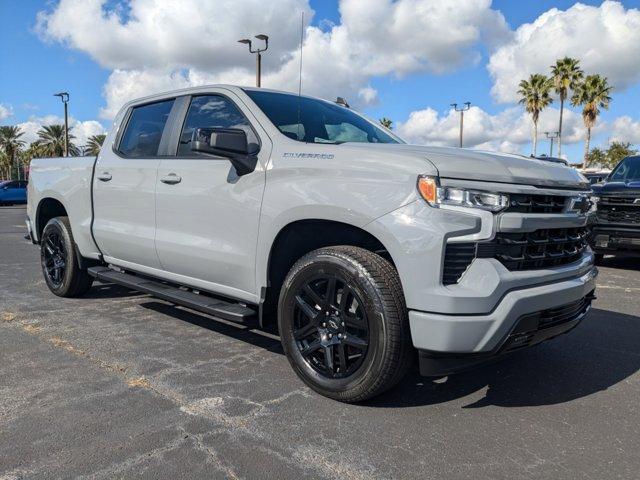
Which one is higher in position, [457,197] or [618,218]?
[457,197]

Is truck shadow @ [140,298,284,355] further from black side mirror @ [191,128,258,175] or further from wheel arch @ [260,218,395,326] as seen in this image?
black side mirror @ [191,128,258,175]

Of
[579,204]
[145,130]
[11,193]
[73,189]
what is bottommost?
[11,193]

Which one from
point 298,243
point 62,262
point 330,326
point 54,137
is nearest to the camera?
point 330,326

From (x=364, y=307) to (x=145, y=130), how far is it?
2.85 m

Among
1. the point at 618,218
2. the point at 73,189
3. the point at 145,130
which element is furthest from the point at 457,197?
the point at 618,218

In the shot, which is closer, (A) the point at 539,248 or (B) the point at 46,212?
(A) the point at 539,248

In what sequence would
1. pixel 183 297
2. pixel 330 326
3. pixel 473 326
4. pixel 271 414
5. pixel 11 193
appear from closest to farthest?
pixel 473 326 → pixel 271 414 → pixel 330 326 → pixel 183 297 → pixel 11 193

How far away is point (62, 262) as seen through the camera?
5.68 m

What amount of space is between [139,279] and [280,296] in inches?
73.0

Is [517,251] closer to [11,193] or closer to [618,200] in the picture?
[618,200]

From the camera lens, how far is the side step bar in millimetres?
3541

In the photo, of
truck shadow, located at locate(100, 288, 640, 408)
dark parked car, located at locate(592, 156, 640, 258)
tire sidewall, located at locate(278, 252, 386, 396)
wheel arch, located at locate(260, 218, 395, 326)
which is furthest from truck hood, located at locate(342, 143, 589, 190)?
dark parked car, located at locate(592, 156, 640, 258)

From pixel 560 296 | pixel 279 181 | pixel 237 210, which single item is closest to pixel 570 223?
pixel 560 296

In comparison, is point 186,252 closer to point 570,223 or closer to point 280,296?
point 280,296
